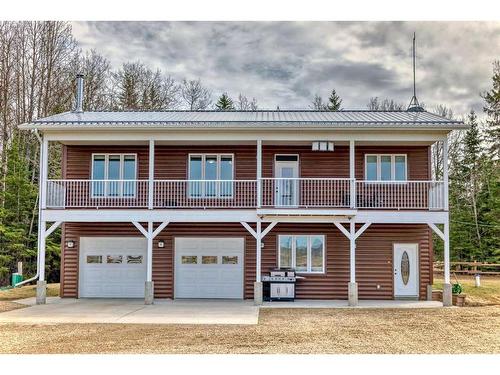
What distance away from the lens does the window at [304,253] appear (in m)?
15.1

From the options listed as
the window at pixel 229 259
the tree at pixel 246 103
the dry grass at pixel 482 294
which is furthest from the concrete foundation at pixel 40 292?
the tree at pixel 246 103

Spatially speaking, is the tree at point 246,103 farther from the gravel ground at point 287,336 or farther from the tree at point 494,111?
the gravel ground at point 287,336

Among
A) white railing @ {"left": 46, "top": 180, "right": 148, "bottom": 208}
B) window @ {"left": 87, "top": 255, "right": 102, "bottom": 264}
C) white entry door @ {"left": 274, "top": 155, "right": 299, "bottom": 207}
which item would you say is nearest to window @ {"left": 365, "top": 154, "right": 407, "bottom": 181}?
white entry door @ {"left": 274, "top": 155, "right": 299, "bottom": 207}

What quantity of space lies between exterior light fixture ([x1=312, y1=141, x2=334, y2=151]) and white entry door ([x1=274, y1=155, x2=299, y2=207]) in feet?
3.38

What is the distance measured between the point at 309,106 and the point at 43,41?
14551 mm

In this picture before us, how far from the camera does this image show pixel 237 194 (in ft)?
50.0

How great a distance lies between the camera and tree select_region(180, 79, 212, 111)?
2875cm

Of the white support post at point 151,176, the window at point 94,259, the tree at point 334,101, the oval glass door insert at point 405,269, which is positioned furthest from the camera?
the tree at point 334,101

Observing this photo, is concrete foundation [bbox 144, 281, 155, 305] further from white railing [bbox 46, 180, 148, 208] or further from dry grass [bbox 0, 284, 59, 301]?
dry grass [bbox 0, 284, 59, 301]

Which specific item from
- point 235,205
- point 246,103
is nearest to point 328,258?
point 235,205

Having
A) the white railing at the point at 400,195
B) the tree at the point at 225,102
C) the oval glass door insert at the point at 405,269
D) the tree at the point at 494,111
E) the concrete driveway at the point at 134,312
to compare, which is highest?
the tree at the point at 225,102

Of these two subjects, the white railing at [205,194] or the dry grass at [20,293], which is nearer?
the white railing at [205,194]
